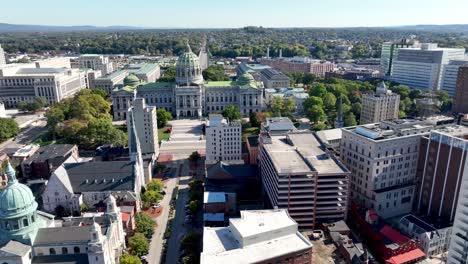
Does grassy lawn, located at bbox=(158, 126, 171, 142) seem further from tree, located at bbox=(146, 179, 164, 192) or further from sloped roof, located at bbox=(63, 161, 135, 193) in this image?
sloped roof, located at bbox=(63, 161, 135, 193)

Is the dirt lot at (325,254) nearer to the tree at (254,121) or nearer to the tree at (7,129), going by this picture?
the tree at (254,121)

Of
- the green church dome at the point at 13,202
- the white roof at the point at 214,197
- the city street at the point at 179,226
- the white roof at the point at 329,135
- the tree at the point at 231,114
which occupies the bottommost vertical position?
the city street at the point at 179,226

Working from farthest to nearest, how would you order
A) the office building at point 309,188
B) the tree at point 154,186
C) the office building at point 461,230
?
the tree at point 154,186
the office building at point 309,188
the office building at point 461,230

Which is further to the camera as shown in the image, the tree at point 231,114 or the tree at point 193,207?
the tree at point 231,114

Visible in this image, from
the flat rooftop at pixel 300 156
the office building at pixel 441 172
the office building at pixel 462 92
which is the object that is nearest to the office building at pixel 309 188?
the flat rooftop at pixel 300 156

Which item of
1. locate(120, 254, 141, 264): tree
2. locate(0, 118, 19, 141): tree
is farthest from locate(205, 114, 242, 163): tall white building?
locate(0, 118, 19, 141): tree

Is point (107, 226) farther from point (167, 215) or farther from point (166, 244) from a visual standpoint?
point (167, 215)
